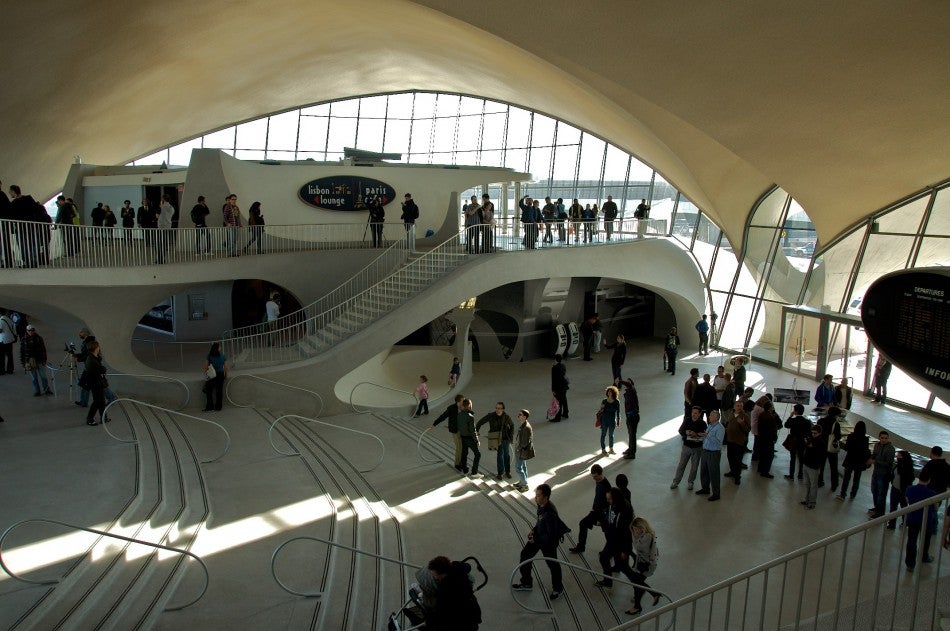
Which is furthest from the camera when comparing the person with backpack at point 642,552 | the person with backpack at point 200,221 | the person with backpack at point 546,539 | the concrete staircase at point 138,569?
the person with backpack at point 200,221

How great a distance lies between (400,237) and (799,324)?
11.6 metres

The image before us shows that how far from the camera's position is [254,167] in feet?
64.6

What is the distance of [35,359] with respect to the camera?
13.5 m

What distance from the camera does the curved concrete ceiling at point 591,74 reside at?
11.9m

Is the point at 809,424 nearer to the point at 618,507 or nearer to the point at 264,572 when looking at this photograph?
the point at 618,507

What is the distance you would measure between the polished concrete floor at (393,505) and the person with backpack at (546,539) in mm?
168

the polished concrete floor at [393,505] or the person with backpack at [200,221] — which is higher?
the person with backpack at [200,221]

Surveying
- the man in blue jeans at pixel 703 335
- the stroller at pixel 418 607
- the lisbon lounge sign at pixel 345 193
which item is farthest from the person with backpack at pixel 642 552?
the man in blue jeans at pixel 703 335

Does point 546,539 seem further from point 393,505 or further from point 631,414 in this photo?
point 631,414

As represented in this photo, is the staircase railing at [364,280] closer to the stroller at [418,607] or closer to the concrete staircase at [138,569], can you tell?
the concrete staircase at [138,569]

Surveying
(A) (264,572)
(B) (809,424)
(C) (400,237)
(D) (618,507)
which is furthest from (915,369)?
(C) (400,237)

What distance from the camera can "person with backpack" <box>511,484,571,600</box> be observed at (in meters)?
7.61

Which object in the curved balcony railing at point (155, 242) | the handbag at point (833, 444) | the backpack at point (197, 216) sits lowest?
the handbag at point (833, 444)

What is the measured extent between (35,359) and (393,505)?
7988mm
